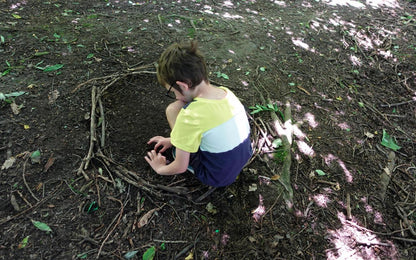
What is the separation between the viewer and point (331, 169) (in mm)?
3053

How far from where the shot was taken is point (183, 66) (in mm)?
1980

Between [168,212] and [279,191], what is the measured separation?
1250 millimetres

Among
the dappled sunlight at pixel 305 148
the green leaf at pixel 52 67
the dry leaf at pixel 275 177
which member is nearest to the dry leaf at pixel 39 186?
the green leaf at pixel 52 67

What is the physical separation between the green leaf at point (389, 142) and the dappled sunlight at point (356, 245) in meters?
1.54

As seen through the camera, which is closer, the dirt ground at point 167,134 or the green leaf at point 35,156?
the dirt ground at point 167,134

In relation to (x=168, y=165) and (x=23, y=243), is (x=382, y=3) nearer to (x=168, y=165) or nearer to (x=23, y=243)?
(x=168, y=165)

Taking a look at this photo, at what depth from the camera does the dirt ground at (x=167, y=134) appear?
224 cm

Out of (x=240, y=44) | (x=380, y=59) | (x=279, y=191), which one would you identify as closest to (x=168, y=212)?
(x=279, y=191)

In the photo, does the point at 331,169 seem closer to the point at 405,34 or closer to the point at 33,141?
the point at 33,141

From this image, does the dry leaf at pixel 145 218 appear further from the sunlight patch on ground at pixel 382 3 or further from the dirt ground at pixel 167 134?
the sunlight patch on ground at pixel 382 3

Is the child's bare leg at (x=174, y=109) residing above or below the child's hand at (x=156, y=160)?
above

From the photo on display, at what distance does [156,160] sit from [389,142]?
3.34m

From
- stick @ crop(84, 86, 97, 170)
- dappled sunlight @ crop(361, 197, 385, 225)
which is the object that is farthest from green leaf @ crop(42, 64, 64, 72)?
dappled sunlight @ crop(361, 197, 385, 225)

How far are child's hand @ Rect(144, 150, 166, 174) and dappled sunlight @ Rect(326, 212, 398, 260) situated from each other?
1.86 metres
